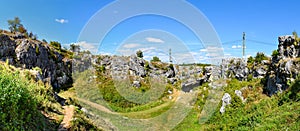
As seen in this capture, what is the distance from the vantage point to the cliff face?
880 inches

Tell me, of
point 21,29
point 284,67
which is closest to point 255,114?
point 284,67

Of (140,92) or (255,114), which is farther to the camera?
(140,92)

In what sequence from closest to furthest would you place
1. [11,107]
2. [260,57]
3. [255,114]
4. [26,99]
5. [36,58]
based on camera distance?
[11,107] → [26,99] → [255,114] → [36,58] → [260,57]

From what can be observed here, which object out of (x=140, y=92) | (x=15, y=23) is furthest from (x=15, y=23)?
(x=140, y=92)

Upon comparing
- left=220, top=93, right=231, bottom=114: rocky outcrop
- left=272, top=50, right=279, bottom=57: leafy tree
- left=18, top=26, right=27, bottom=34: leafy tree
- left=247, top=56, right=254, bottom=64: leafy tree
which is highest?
left=18, top=26, right=27, bottom=34: leafy tree

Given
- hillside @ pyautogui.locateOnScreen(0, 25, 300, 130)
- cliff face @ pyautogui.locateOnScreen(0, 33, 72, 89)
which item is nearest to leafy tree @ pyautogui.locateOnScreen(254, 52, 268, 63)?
hillside @ pyautogui.locateOnScreen(0, 25, 300, 130)

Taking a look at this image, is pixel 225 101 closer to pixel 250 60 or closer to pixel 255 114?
pixel 255 114

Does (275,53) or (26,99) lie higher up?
(275,53)

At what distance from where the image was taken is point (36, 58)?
25.5m

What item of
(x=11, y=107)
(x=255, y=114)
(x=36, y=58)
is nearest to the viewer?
(x=11, y=107)

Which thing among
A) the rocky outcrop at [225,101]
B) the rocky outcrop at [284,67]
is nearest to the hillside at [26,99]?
the rocky outcrop at [225,101]

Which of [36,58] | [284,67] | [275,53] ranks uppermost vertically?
[275,53]

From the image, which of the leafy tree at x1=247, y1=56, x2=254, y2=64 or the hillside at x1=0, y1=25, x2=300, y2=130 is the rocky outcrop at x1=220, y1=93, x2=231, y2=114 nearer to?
the hillside at x1=0, y1=25, x2=300, y2=130

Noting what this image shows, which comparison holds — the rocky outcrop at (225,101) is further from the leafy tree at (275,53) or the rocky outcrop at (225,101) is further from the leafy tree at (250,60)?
the leafy tree at (250,60)
